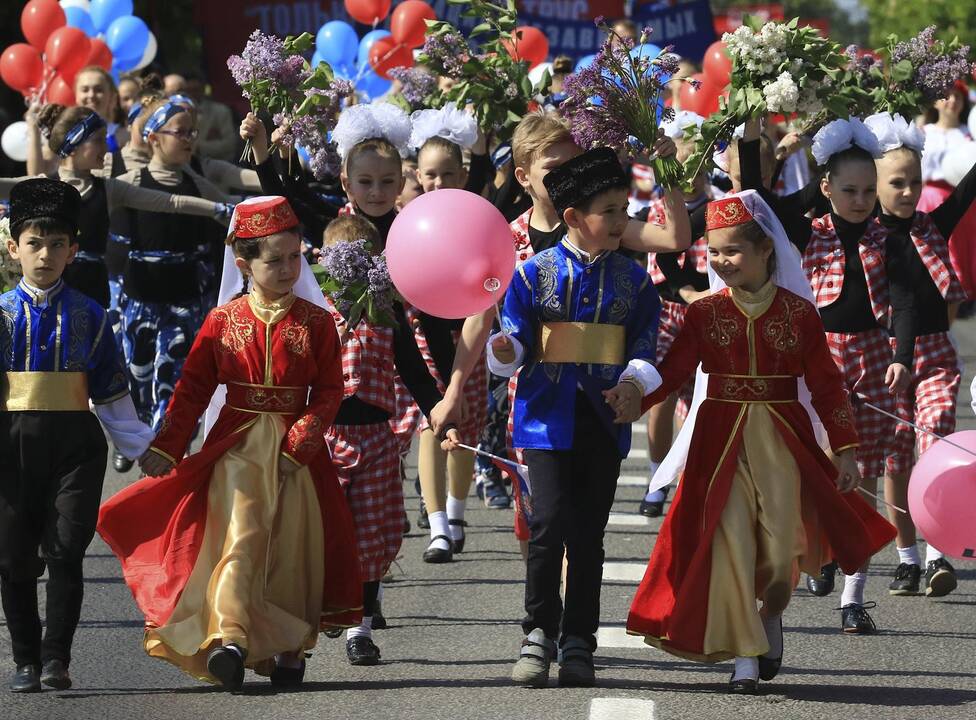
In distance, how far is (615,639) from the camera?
768cm

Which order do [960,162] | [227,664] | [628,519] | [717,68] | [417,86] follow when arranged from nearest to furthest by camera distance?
[227,664], [417,86], [628,519], [960,162], [717,68]

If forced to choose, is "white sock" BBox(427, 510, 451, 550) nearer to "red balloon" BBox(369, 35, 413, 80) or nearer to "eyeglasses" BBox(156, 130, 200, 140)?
"eyeglasses" BBox(156, 130, 200, 140)

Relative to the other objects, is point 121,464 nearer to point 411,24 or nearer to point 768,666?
point 411,24

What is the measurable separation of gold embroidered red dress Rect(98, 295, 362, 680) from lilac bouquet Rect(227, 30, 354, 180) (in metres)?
1.64

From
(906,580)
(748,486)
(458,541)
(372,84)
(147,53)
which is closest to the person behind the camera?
(748,486)

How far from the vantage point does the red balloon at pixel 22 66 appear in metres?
15.5

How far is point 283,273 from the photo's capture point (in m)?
6.74

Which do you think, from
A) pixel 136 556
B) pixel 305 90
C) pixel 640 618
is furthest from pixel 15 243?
pixel 640 618

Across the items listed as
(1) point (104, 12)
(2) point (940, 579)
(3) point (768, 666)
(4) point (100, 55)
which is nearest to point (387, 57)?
(4) point (100, 55)

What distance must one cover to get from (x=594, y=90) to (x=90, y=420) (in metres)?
2.12

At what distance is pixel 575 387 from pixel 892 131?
8.08 feet

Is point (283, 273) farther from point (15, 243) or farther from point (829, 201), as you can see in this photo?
point (829, 201)

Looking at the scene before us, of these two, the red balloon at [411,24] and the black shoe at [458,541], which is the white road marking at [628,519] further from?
the red balloon at [411,24]

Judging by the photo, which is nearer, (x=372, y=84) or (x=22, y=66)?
(x=22, y=66)
